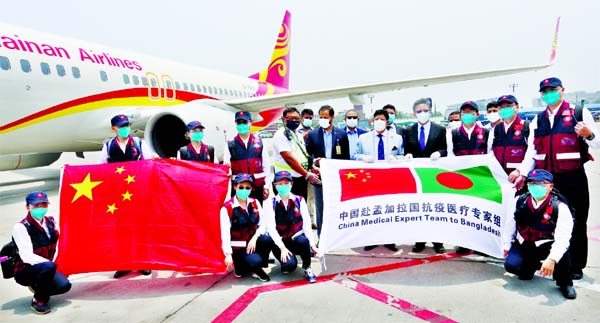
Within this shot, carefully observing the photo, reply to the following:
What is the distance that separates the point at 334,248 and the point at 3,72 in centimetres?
647

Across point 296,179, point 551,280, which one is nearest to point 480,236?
point 551,280

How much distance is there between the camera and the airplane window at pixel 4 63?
22.2 feet

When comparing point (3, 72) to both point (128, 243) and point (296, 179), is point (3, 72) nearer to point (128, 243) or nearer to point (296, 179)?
point (128, 243)

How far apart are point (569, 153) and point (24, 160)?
10.3 metres

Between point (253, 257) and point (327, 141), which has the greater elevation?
point (327, 141)

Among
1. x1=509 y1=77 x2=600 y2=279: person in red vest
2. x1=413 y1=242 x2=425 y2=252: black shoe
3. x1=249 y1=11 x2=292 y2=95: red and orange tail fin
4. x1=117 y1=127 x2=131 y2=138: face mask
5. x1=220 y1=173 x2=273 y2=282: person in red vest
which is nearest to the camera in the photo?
x1=509 y1=77 x2=600 y2=279: person in red vest

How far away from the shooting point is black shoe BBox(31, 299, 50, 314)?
3043 mm

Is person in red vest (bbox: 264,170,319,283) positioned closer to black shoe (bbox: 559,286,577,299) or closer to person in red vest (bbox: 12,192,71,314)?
person in red vest (bbox: 12,192,71,314)

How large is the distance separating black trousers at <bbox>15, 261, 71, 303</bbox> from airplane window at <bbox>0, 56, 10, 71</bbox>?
5.20 metres

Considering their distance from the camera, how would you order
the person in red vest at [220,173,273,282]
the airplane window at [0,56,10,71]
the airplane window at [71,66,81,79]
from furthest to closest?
the airplane window at [71,66,81,79] < the airplane window at [0,56,10,71] < the person in red vest at [220,173,273,282]

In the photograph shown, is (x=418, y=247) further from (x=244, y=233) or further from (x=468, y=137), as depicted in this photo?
(x=244, y=233)

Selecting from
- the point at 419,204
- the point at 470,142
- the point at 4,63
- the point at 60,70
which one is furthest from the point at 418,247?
the point at 60,70

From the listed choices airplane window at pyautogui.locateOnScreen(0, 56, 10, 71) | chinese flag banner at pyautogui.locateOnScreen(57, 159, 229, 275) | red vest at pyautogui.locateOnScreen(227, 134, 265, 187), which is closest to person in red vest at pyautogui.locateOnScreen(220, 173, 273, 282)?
chinese flag banner at pyautogui.locateOnScreen(57, 159, 229, 275)

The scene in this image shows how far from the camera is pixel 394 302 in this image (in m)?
3.11
